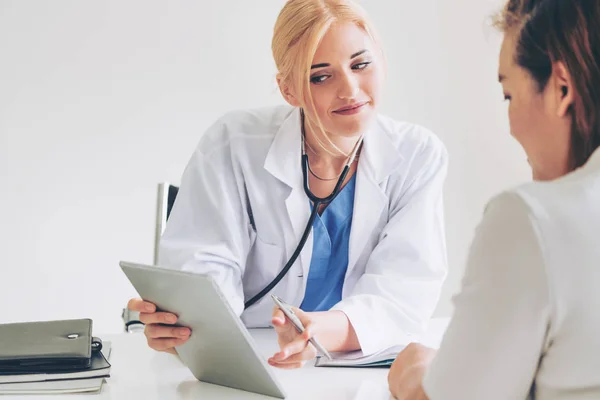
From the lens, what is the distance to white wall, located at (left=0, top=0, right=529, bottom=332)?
284 centimetres

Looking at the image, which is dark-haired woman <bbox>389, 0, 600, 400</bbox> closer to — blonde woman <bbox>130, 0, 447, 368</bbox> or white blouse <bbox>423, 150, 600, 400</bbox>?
white blouse <bbox>423, 150, 600, 400</bbox>

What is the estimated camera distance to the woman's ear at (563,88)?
0.78m

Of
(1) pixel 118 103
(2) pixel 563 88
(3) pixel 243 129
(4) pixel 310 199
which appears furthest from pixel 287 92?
(1) pixel 118 103

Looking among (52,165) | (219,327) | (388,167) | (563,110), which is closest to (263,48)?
(52,165)

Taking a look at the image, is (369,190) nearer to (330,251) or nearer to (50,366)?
(330,251)

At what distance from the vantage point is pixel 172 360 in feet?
4.57

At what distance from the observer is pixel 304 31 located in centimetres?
162

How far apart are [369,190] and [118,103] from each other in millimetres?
1529

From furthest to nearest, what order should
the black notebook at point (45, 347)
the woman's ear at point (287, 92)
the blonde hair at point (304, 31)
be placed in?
the woman's ear at point (287, 92)
the blonde hair at point (304, 31)
the black notebook at point (45, 347)

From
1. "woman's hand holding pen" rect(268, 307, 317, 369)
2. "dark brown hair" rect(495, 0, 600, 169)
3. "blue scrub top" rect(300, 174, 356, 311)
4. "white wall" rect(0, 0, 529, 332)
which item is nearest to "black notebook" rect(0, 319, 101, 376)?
"woman's hand holding pen" rect(268, 307, 317, 369)

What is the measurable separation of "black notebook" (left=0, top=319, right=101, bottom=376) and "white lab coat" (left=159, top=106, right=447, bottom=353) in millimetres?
307

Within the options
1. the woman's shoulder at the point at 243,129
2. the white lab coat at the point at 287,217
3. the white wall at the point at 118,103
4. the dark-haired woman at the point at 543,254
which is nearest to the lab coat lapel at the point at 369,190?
the white lab coat at the point at 287,217

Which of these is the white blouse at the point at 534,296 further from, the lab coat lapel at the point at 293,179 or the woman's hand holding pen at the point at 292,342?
the lab coat lapel at the point at 293,179

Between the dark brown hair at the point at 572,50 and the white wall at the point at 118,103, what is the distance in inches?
87.1
